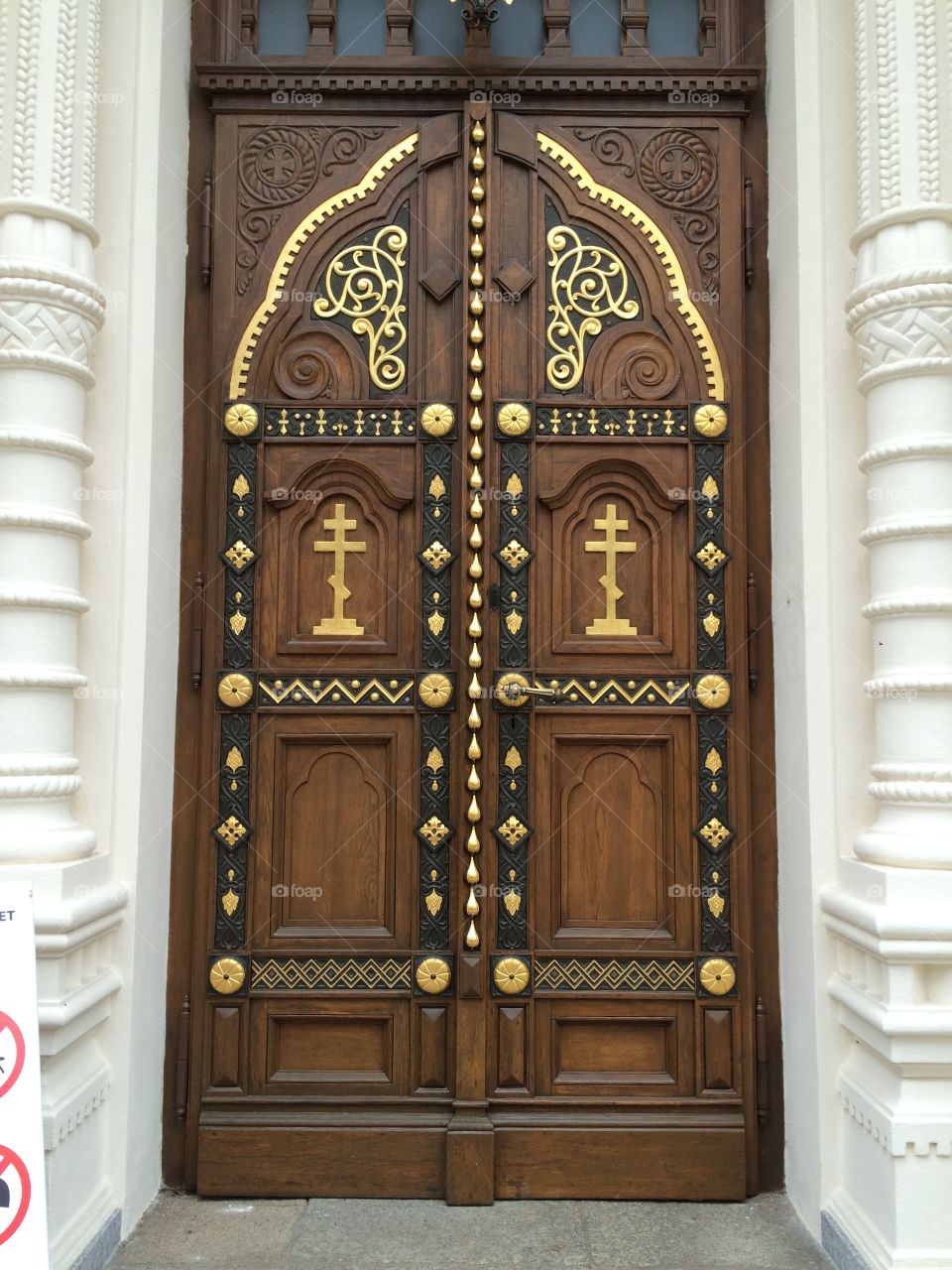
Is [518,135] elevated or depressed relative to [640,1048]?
elevated

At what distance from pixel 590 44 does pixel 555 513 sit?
5.43 ft

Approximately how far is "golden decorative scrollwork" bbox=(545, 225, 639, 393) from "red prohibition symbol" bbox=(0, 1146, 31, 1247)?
2.67 meters

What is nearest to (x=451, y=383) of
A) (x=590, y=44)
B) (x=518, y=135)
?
(x=518, y=135)

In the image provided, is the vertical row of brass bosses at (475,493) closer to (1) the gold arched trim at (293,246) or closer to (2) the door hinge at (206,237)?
(1) the gold arched trim at (293,246)

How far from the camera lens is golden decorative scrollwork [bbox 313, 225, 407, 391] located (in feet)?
11.9

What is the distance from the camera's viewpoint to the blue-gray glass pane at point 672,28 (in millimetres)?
3727

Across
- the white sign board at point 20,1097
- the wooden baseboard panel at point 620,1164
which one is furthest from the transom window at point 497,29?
the wooden baseboard panel at point 620,1164

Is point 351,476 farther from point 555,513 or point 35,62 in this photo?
point 35,62

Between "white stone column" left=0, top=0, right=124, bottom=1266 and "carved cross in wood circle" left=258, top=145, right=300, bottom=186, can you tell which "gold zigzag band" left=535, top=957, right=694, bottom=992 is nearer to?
"white stone column" left=0, top=0, right=124, bottom=1266

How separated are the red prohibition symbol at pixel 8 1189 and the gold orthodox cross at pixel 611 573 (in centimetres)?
217

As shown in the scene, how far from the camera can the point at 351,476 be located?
360 centimetres

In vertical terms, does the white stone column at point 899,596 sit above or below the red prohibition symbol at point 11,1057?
above

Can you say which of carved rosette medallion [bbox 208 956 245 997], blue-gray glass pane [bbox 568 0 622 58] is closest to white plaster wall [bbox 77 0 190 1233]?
carved rosette medallion [bbox 208 956 245 997]

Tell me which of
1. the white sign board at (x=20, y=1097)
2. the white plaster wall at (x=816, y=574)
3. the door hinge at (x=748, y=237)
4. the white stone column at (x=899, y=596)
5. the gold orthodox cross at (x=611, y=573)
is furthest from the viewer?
the door hinge at (x=748, y=237)
